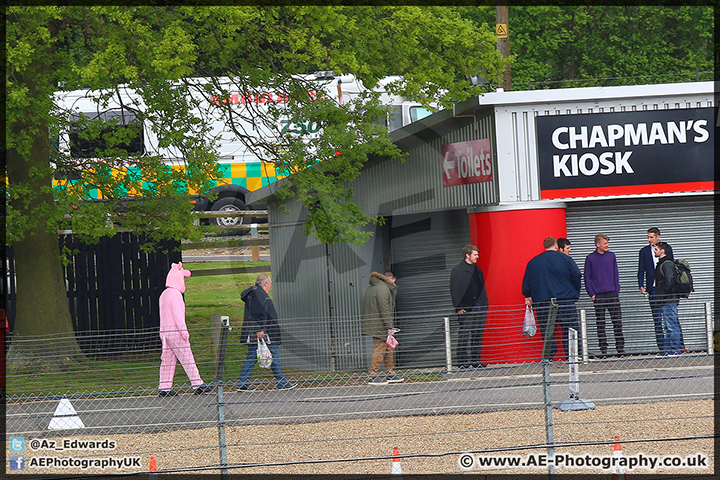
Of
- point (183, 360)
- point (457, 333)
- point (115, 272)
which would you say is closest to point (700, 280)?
point (457, 333)

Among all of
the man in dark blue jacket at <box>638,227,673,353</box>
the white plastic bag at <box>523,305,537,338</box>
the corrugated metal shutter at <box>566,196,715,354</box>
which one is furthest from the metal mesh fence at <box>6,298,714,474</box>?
the corrugated metal shutter at <box>566,196,715,354</box>

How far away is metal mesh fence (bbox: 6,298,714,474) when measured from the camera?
798 centimetres

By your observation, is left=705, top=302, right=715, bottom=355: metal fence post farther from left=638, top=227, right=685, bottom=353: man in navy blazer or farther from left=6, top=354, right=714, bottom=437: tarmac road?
left=638, top=227, right=685, bottom=353: man in navy blazer

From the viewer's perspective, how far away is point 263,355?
9156 millimetres

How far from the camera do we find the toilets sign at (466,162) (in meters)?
13.0

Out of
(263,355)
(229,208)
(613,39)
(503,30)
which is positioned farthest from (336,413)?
(613,39)

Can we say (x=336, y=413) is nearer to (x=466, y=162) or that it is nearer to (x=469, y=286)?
(x=469, y=286)

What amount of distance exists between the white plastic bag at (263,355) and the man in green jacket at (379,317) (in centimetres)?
128

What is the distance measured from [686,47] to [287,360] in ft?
98.3

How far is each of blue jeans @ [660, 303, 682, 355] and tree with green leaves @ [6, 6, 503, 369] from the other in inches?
164

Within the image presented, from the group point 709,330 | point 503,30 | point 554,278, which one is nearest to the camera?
point 709,330

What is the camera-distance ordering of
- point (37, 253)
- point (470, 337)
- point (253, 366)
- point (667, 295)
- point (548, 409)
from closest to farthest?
1. point (548, 409)
2. point (253, 366)
3. point (470, 337)
4. point (667, 295)
5. point (37, 253)

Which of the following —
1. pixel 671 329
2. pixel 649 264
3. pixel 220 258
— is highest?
pixel 220 258

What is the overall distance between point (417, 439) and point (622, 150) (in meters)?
6.19
